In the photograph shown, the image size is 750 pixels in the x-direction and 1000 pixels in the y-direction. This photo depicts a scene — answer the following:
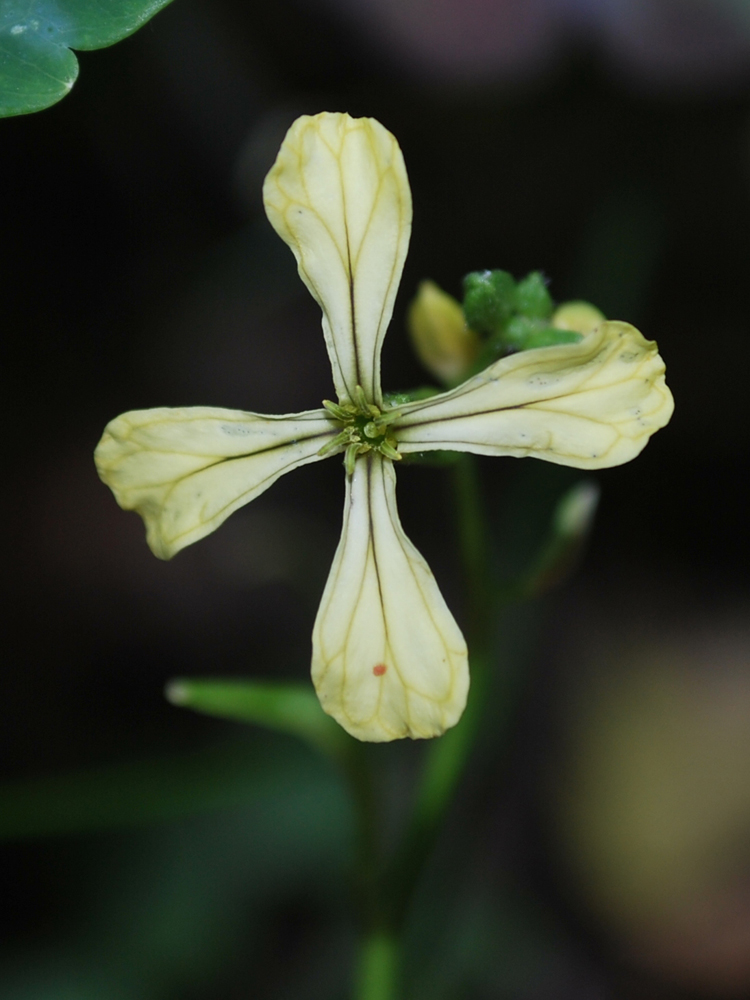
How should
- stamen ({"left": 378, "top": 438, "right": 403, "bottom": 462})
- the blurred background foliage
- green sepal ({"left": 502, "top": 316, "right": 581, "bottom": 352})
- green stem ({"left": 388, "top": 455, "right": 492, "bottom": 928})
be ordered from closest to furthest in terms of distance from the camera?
1. stamen ({"left": 378, "top": 438, "right": 403, "bottom": 462})
2. green sepal ({"left": 502, "top": 316, "right": 581, "bottom": 352})
3. green stem ({"left": 388, "top": 455, "right": 492, "bottom": 928})
4. the blurred background foliage

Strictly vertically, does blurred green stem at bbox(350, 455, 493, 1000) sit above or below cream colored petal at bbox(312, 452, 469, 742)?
below

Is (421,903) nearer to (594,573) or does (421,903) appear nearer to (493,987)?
(493,987)

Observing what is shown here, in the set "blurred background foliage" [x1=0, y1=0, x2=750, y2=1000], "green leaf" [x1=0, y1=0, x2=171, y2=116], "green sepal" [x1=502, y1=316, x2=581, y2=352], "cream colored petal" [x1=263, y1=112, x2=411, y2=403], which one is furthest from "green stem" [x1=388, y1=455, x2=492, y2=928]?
"green leaf" [x1=0, y1=0, x2=171, y2=116]

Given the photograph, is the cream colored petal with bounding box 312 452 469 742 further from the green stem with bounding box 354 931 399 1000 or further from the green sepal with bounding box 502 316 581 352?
the green stem with bounding box 354 931 399 1000

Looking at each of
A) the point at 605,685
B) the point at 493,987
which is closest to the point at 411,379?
the point at 605,685

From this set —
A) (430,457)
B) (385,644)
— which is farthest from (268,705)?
(430,457)

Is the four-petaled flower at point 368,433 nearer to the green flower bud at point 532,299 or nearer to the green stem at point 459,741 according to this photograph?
the green flower bud at point 532,299

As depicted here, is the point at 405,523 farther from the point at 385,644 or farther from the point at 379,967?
the point at 385,644
